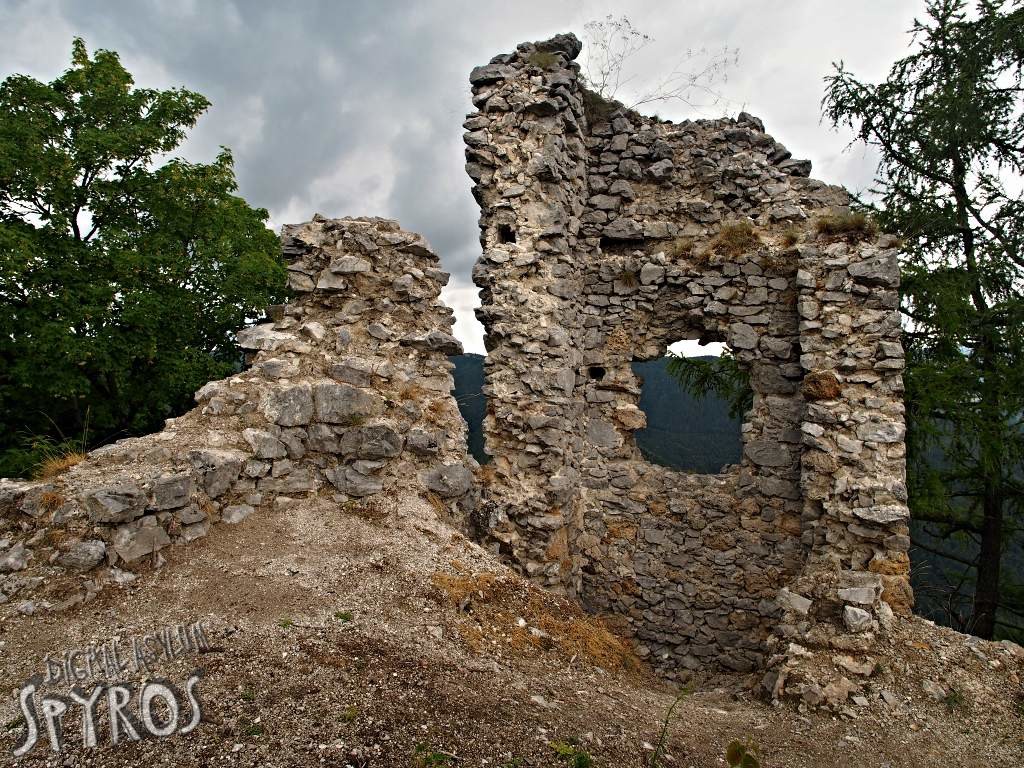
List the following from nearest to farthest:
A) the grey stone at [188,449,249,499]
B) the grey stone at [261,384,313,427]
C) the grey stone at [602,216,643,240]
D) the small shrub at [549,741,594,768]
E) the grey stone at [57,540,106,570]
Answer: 1. the small shrub at [549,741,594,768]
2. the grey stone at [57,540,106,570]
3. the grey stone at [188,449,249,499]
4. the grey stone at [261,384,313,427]
5. the grey stone at [602,216,643,240]

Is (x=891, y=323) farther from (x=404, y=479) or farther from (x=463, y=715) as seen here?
(x=463, y=715)

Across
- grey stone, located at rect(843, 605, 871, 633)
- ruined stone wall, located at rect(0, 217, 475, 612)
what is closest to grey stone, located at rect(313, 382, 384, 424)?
ruined stone wall, located at rect(0, 217, 475, 612)

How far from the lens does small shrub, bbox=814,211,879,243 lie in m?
6.17

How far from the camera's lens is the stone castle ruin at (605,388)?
4.53m

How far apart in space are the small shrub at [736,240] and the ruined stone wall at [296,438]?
3291 mm

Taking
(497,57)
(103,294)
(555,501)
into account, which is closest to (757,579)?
(555,501)

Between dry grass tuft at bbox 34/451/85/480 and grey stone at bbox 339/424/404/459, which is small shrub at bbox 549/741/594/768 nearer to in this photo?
grey stone at bbox 339/424/404/459

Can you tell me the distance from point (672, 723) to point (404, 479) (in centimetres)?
251

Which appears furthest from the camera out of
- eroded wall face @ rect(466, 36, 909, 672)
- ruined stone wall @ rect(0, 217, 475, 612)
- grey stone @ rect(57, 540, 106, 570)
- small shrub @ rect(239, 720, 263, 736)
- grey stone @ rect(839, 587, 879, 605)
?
eroded wall face @ rect(466, 36, 909, 672)

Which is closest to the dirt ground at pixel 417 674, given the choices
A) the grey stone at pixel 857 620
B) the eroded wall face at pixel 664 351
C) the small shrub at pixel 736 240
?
the grey stone at pixel 857 620

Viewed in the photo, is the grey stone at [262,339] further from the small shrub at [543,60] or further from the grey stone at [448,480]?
the small shrub at [543,60]

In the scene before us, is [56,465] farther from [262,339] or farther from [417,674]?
[417,674]

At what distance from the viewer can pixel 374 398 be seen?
186 inches

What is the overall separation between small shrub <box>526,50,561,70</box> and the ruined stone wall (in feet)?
8.59
